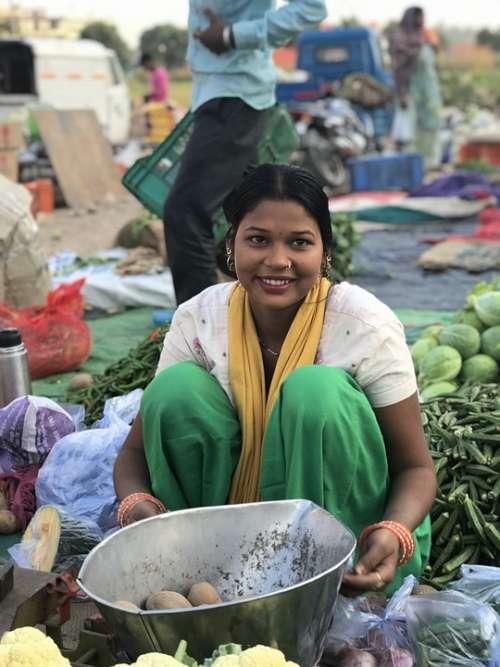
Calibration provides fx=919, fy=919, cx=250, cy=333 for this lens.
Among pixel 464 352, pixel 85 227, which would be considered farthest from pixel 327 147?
pixel 464 352

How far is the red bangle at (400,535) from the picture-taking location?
192 cm

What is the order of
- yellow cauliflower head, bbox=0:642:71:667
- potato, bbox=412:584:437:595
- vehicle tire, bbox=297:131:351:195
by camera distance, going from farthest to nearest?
vehicle tire, bbox=297:131:351:195 < potato, bbox=412:584:437:595 < yellow cauliflower head, bbox=0:642:71:667

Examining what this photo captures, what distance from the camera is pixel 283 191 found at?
2.18 meters

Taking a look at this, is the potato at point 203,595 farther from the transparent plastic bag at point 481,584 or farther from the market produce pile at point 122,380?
the market produce pile at point 122,380

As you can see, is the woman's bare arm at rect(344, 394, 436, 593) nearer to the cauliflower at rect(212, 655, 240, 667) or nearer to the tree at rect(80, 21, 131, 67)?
the cauliflower at rect(212, 655, 240, 667)

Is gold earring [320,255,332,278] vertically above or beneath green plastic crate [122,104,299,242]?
above

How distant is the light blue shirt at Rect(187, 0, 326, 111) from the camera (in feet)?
13.9

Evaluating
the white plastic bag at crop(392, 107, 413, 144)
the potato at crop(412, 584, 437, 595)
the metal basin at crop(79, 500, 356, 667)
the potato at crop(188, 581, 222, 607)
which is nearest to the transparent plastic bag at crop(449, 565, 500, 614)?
the potato at crop(412, 584, 437, 595)

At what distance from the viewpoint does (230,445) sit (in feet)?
7.25

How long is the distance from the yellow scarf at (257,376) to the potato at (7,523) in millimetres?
916

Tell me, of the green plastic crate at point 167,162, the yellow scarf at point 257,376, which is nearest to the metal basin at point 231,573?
the yellow scarf at point 257,376

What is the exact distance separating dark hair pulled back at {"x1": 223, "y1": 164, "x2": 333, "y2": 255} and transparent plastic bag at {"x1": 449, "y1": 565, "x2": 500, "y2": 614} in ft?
2.87

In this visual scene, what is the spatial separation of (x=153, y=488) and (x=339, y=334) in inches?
23.0

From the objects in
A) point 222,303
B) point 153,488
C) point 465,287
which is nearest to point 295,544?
point 153,488
